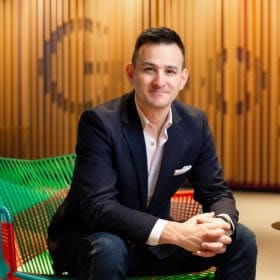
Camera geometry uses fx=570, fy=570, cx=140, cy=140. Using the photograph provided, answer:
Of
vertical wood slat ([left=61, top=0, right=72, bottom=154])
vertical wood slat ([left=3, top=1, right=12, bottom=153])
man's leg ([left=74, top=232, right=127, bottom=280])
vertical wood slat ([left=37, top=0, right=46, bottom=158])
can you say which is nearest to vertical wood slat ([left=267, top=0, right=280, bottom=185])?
vertical wood slat ([left=61, top=0, right=72, bottom=154])

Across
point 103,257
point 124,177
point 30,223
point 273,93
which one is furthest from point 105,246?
point 273,93

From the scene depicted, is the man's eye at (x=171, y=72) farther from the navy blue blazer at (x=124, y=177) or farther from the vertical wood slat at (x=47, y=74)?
the vertical wood slat at (x=47, y=74)

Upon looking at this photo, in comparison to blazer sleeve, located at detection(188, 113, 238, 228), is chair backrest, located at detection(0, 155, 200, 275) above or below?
below

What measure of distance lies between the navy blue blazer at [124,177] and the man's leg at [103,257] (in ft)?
0.22

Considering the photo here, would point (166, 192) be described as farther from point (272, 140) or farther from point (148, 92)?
point (272, 140)

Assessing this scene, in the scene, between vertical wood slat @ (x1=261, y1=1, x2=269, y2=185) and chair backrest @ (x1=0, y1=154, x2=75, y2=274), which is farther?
vertical wood slat @ (x1=261, y1=1, x2=269, y2=185)

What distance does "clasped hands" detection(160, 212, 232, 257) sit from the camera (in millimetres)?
1947

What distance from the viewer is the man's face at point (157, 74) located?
6.90 ft

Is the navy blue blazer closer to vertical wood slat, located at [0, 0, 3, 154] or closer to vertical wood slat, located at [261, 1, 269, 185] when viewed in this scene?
vertical wood slat, located at [261, 1, 269, 185]

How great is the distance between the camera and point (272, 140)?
6.86m

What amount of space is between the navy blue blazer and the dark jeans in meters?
0.07

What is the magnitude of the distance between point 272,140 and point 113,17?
2.55m

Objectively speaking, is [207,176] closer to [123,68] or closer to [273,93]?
[273,93]

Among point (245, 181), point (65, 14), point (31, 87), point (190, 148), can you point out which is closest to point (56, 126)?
point (31, 87)
